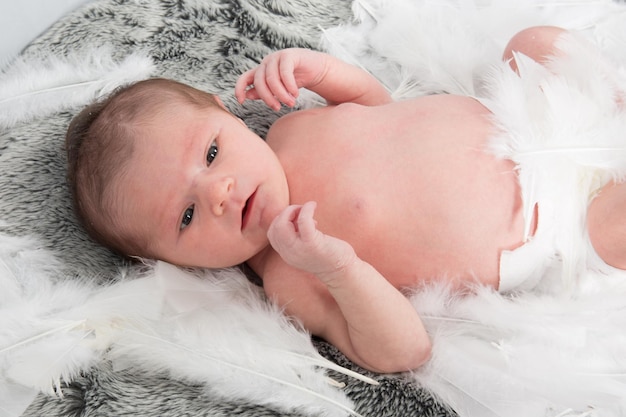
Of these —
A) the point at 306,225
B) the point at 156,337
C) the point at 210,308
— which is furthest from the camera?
the point at 210,308

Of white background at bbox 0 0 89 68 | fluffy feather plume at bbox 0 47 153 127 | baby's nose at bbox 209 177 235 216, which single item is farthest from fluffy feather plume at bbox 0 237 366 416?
white background at bbox 0 0 89 68

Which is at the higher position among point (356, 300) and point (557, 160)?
point (557, 160)

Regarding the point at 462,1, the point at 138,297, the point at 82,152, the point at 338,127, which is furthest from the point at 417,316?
the point at 462,1

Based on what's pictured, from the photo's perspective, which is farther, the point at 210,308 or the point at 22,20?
the point at 22,20

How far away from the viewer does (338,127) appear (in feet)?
4.69

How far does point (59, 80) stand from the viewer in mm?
1563

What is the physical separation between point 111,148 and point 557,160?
0.91 m

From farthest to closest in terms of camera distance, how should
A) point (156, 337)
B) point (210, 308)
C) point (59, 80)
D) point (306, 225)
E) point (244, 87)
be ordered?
point (59, 80)
point (244, 87)
point (210, 308)
point (156, 337)
point (306, 225)

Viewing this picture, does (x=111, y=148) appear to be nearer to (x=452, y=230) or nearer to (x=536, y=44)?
(x=452, y=230)

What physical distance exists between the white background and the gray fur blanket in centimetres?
3

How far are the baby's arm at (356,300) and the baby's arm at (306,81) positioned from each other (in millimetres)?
377

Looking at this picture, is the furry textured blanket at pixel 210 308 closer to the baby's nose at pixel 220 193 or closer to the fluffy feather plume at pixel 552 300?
the fluffy feather plume at pixel 552 300

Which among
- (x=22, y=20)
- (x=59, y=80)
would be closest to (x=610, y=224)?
(x=59, y=80)

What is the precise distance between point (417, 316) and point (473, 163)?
339 mm
